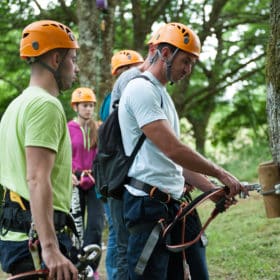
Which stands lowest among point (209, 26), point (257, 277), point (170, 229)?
point (257, 277)

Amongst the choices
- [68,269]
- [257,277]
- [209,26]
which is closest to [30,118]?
[68,269]

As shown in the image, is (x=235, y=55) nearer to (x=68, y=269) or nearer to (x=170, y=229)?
(x=170, y=229)

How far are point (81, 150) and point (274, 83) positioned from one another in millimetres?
3496

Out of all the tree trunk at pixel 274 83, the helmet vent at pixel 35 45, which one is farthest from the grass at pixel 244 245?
the helmet vent at pixel 35 45

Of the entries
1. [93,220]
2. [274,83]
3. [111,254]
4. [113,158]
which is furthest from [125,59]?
[113,158]

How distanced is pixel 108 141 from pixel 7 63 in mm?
10274

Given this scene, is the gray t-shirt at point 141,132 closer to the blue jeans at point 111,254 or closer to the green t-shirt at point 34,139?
the green t-shirt at point 34,139

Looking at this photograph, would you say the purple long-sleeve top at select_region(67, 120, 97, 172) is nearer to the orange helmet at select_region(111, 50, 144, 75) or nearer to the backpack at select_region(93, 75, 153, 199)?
the orange helmet at select_region(111, 50, 144, 75)

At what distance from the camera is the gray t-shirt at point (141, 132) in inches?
160

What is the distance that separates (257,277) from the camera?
22.3 feet

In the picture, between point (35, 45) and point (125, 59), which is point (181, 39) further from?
point (125, 59)

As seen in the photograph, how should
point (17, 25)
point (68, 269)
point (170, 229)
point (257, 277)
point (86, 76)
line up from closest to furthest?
point (68, 269)
point (170, 229)
point (257, 277)
point (86, 76)
point (17, 25)

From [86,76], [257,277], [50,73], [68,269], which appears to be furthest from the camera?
[86,76]

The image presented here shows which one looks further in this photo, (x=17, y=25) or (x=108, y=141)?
(x=17, y=25)
